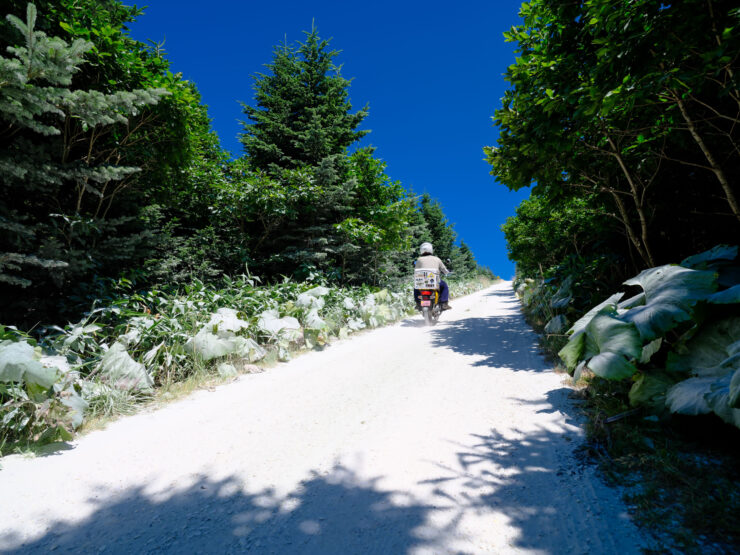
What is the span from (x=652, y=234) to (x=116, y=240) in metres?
6.71

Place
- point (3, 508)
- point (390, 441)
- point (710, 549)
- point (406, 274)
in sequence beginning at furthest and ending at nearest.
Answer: point (406, 274) → point (390, 441) → point (3, 508) → point (710, 549)

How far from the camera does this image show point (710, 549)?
3.36 feet

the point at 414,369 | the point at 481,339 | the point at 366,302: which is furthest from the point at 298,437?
the point at 366,302

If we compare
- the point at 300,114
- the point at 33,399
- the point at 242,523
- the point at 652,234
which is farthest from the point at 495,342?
the point at 300,114

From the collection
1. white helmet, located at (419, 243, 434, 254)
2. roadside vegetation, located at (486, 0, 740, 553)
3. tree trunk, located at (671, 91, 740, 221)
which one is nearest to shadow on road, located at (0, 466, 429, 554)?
roadside vegetation, located at (486, 0, 740, 553)

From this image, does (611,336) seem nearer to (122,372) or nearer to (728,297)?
(728,297)

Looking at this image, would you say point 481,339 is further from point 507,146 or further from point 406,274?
point 406,274

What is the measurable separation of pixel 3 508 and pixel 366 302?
5.95m

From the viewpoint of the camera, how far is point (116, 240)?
415 centimetres

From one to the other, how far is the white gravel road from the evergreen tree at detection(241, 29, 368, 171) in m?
8.31

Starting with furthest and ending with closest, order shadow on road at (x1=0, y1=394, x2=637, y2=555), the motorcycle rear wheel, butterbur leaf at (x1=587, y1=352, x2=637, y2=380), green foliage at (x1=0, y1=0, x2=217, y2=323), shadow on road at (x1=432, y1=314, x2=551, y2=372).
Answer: the motorcycle rear wheel → shadow on road at (x1=432, y1=314, x2=551, y2=372) → green foliage at (x1=0, y1=0, x2=217, y2=323) → butterbur leaf at (x1=587, y1=352, x2=637, y2=380) → shadow on road at (x1=0, y1=394, x2=637, y2=555)

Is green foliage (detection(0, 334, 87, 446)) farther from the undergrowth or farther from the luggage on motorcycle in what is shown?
the luggage on motorcycle

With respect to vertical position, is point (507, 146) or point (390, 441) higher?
point (507, 146)

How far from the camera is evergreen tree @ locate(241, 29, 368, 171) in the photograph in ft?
31.4
